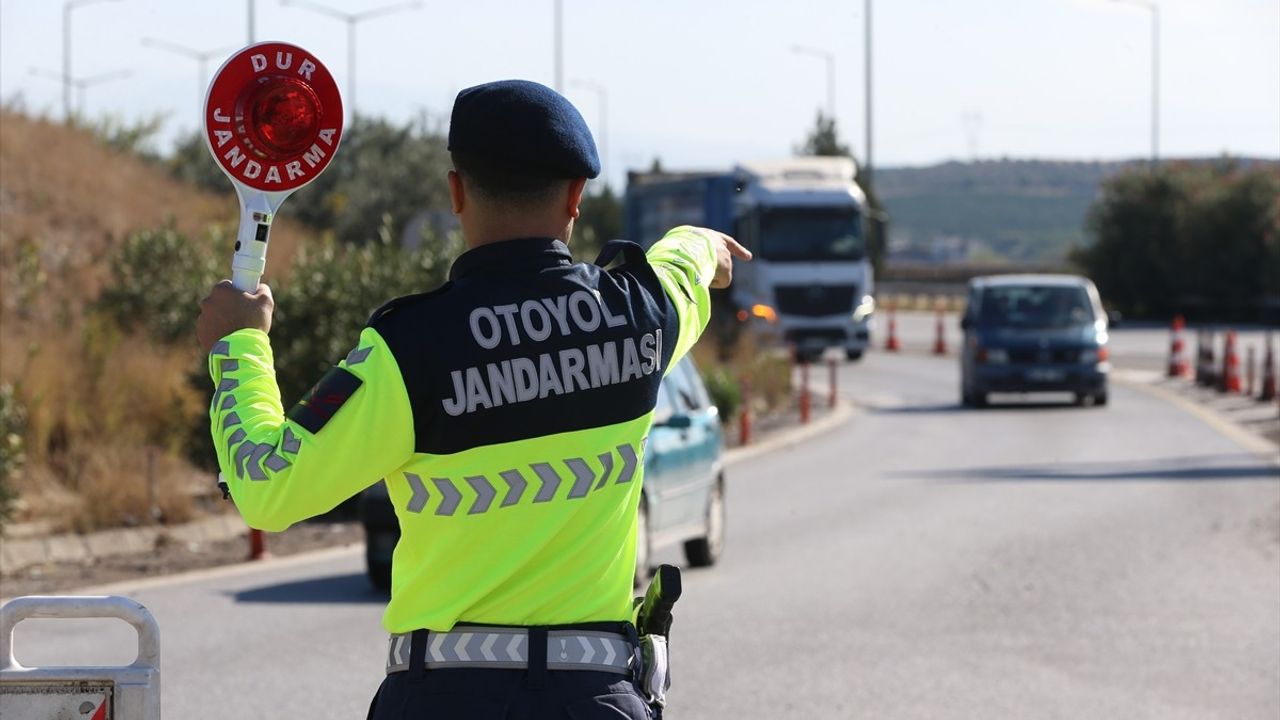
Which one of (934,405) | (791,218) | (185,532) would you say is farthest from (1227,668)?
(791,218)

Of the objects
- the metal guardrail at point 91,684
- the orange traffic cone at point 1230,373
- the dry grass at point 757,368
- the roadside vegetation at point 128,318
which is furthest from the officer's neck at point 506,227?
the orange traffic cone at point 1230,373

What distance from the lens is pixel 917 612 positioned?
1051cm

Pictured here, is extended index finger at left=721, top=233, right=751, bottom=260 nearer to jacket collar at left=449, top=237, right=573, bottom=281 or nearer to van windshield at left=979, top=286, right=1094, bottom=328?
jacket collar at left=449, top=237, right=573, bottom=281

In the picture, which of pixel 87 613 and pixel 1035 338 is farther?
pixel 1035 338

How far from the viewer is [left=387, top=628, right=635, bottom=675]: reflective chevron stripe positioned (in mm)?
3109

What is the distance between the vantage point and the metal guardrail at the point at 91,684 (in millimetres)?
3369

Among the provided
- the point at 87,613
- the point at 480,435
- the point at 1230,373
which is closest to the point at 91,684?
the point at 87,613

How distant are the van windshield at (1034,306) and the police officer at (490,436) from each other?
971 inches

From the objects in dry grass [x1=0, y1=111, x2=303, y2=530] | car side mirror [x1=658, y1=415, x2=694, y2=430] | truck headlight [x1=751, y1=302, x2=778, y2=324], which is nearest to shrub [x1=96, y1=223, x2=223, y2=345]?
dry grass [x1=0, y1=111, x2=303, y2=530]

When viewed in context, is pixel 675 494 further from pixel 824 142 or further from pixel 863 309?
pixel 824 142

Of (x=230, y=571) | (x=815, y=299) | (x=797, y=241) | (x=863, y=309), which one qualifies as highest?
(x=797, y=241)

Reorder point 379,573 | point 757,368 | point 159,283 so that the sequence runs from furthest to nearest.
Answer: point 757,368, point 159,283, point 379,573

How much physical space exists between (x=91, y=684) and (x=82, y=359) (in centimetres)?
1577

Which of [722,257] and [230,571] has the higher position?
[722,257]
